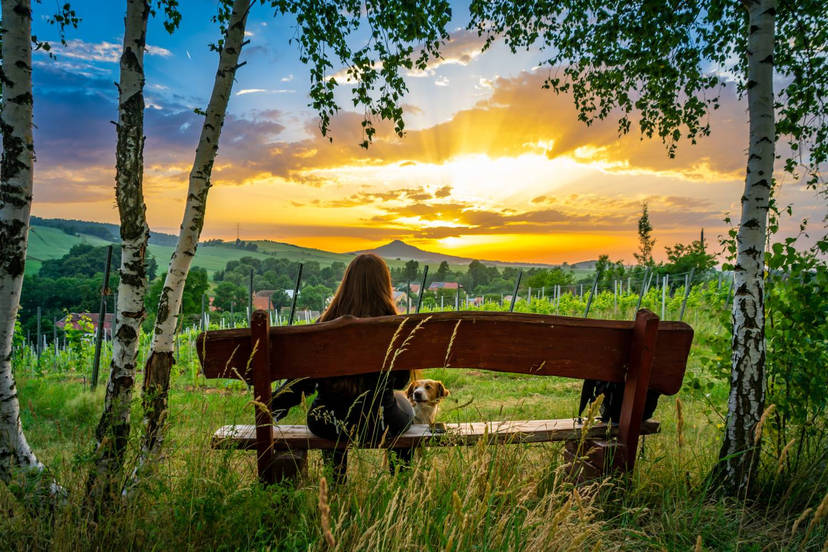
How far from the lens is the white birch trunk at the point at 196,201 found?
2.83m

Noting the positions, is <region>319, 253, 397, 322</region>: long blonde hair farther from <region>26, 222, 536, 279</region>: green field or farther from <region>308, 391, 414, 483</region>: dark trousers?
<region>26, 222, 536, 279</region>: green field

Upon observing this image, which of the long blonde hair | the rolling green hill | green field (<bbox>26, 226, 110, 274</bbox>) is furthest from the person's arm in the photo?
green field (<bbox>26, 226, 110, 274</bbox>)

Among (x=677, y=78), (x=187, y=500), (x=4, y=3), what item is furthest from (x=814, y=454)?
(x=4, y=3)

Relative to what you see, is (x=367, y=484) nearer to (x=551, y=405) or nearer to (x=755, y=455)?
(x=755, y=455)

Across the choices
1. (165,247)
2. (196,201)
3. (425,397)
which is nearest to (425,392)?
(425,397)

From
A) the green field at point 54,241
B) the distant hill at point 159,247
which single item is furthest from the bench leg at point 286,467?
the green field at point 54,241

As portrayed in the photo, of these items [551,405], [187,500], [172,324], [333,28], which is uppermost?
[333,28]

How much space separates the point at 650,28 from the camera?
5.07 meters

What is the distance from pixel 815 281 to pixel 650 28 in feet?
10.8

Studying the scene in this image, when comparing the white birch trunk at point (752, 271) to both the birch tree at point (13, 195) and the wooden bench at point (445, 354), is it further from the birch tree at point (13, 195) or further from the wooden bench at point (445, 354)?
the birch tree at point (13, 195)

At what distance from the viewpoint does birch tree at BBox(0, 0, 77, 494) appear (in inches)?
94.3

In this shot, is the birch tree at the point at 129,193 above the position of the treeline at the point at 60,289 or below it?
above

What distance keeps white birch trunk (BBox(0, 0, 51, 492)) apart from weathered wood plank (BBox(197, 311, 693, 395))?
1.07 metres

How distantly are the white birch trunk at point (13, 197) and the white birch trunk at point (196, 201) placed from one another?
0.65 metres
